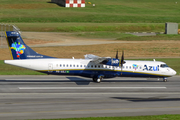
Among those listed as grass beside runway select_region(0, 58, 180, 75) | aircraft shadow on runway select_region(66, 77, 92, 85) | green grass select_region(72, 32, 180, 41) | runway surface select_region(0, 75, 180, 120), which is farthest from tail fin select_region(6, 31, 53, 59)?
green grass select_region(72, 32, 180, 41)

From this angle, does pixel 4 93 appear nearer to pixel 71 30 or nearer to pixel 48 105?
pixel 48 105

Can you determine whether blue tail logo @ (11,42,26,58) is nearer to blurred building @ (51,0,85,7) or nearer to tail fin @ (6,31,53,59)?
tail fin @ (6,31,53,59)

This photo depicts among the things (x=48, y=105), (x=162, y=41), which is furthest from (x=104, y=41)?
(x=48, y=105)

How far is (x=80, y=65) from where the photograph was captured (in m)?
38.8

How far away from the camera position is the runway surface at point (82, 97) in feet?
85.7

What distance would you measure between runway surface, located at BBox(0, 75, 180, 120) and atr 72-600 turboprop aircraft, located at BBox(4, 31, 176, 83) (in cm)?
150

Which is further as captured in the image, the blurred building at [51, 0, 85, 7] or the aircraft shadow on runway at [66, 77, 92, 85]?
the blurred building at [51, 0, 85, 7]

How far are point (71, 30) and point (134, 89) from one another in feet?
184

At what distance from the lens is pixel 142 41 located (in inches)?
3009

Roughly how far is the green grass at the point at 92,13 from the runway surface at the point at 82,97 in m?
66.1

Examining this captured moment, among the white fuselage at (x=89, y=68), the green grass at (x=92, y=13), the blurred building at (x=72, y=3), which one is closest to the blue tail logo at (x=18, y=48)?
the white fuselage at (x=89, y=68)

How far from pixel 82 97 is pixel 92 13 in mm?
92898

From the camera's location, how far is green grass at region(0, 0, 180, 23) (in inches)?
4267

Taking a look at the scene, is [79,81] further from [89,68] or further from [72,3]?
[72,3]
